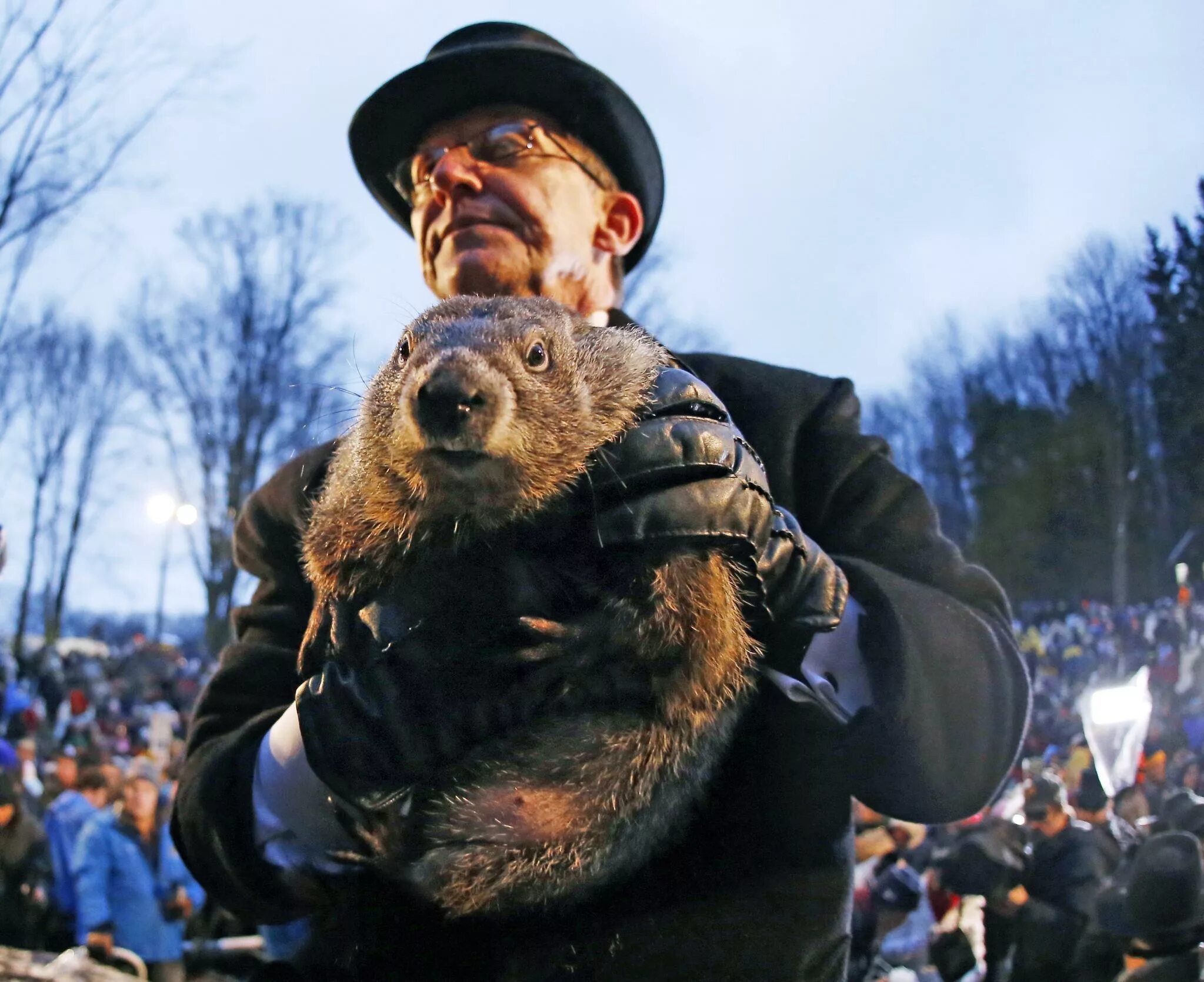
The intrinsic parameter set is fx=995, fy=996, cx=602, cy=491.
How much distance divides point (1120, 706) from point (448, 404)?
13.1 ft

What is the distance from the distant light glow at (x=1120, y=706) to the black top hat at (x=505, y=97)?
3.10m

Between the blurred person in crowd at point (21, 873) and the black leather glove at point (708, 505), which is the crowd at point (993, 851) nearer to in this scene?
the blurred person in crowd at point (21, 873)

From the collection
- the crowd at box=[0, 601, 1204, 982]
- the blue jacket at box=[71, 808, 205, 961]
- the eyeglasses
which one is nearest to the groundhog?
the eyeglasses

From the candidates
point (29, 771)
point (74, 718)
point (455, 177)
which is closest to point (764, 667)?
point (455, 177)

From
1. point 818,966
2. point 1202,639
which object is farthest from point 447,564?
point 1202,639

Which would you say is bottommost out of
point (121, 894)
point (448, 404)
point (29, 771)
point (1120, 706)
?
point (121, 894)

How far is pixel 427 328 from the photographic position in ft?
5.32

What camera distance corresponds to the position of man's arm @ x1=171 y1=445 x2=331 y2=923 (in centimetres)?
203

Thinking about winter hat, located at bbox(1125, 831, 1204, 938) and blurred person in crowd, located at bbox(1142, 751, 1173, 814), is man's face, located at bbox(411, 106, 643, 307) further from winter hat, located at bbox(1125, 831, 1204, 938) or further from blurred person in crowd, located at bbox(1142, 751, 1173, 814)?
blurred person in crowd, located at bbox(1142, 751, 1173, 814)

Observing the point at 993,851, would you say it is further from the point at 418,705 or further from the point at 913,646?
the point at 418,705

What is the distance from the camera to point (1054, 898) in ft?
15.2

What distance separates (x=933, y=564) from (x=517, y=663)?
1.03 meters

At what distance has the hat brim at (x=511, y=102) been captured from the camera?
251 cm

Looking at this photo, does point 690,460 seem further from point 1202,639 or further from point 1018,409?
point 1018,409
